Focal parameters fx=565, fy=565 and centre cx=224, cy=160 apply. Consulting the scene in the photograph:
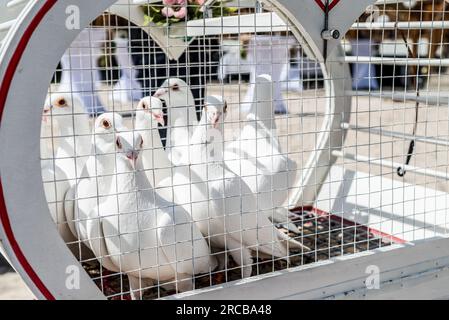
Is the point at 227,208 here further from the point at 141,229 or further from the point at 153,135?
the point at 153,135

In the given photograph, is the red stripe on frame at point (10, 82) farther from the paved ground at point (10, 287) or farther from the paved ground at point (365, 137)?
the paved ground at point (10, 287)

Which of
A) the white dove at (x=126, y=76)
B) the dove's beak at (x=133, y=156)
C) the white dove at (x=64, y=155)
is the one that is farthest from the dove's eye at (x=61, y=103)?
the dove's beak at (x=133, y=156)

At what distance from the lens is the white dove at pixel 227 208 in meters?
1.55

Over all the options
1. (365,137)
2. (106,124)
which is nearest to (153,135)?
(106,124)

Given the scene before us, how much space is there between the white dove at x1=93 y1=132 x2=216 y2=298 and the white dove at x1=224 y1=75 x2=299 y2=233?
14.1 inches

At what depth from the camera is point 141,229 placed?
4.60 ft

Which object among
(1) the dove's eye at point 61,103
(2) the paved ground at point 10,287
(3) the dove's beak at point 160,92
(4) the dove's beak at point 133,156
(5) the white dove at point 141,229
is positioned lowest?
(2) the paved ground at point 10,287

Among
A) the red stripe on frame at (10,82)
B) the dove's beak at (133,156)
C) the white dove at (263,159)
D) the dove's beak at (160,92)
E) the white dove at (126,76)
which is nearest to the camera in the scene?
the red stripe on frame at (10,82)

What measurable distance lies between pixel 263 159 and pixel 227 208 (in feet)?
1.28

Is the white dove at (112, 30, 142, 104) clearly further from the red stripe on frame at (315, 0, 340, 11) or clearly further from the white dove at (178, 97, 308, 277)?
the red stripe on frame at (315, 0, 340, 11)

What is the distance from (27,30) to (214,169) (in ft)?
2.46

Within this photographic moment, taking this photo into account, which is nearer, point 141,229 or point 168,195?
point 141,229
